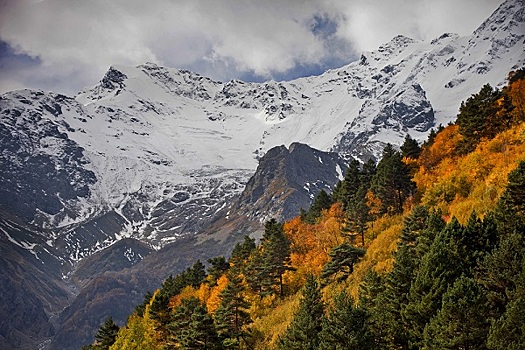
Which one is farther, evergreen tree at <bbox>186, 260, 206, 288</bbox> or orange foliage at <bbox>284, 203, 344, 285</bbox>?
evergreen tree at <bbox>186, 260, 206, 288</bbox>

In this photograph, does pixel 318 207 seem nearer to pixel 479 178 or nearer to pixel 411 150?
A: pixel 411 150

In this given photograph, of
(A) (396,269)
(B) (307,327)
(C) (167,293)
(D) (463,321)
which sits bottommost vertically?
(D) (463,321)

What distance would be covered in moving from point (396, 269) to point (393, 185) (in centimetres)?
3086

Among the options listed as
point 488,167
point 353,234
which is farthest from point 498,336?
point 353,234

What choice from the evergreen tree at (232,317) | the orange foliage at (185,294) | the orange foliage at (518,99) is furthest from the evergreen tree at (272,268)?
the orange foliage at (518,99)

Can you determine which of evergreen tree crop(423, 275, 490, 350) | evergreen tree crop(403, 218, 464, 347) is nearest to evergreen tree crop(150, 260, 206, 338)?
evergreen tree crop(403, 218, 464, 347)

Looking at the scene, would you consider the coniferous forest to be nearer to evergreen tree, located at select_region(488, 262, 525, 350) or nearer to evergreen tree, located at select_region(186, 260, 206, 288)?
evergreen tree, located at select_region(488, 262, 525, 350)

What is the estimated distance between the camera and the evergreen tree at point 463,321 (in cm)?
2489

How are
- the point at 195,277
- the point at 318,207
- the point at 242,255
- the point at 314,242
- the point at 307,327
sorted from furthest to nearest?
the point at 318,207, the point at 195,277, the point at 242,255, the point at 314,242, the point at 307,327

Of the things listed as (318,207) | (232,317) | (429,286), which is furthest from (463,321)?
(318,207)

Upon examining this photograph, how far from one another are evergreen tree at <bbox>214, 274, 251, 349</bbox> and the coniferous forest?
16cm

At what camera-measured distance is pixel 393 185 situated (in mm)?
61500

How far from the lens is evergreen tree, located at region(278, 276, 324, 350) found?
33938 mm

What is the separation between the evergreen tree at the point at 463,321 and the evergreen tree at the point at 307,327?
981cm
